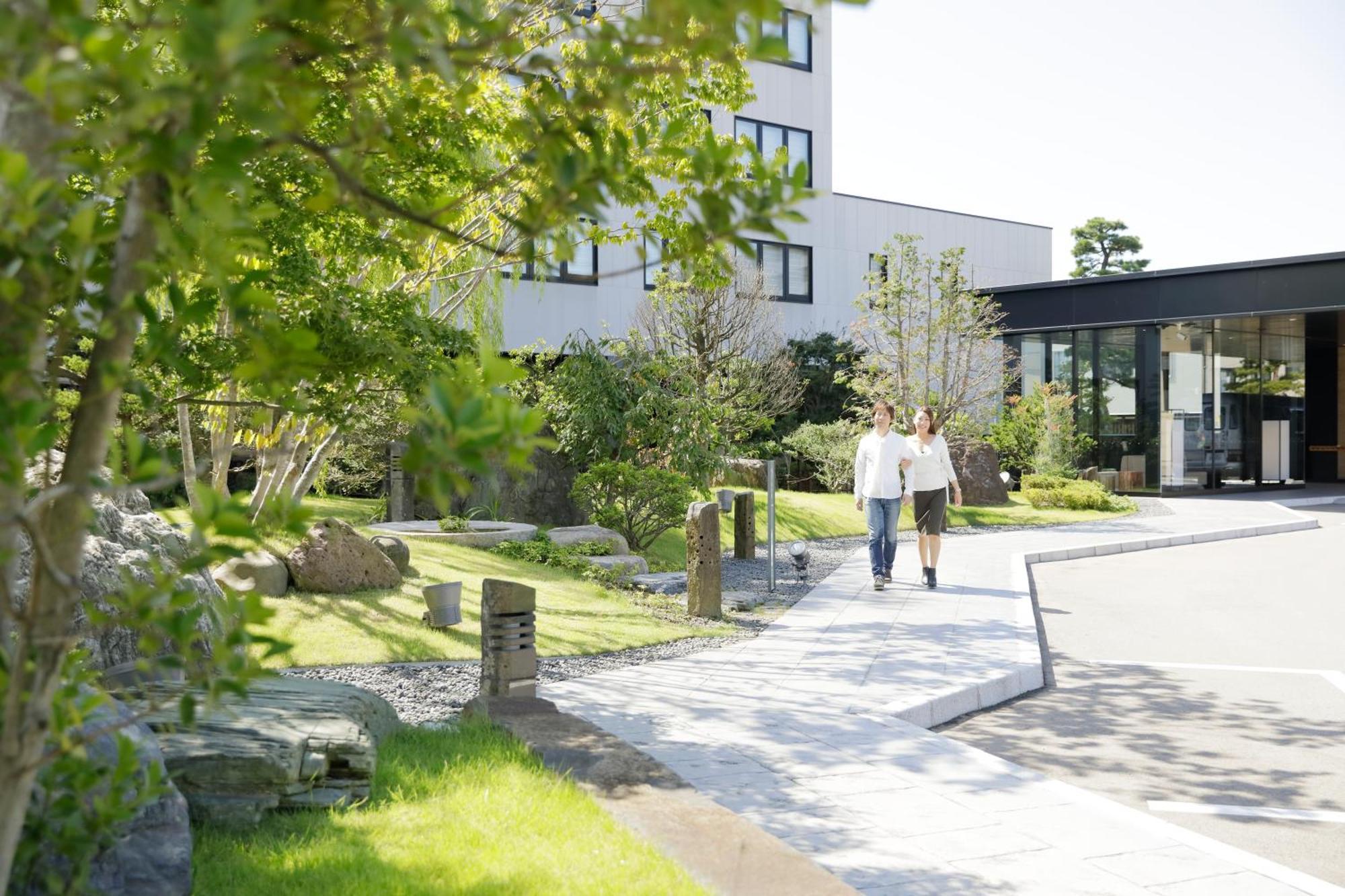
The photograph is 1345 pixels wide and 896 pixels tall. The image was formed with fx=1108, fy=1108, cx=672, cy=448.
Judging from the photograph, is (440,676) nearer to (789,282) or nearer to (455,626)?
(455,626)

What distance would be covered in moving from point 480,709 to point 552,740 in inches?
28.3

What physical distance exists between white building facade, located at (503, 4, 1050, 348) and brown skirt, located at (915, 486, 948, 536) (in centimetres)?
1302

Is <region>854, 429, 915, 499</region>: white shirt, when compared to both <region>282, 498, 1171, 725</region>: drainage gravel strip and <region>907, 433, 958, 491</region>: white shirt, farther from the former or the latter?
<region>282, 498, 1171, 725</region>: drainage gravel strip

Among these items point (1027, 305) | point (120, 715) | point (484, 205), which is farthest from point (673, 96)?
point (1027, 305)

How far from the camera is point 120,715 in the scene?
3.55m

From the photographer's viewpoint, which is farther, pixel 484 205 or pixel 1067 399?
pixel 1067 399

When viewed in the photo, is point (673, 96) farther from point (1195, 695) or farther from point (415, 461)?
point (415, 461)

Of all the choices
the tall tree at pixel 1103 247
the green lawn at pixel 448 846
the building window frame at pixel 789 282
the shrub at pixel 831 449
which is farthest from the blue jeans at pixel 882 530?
the tall tree at pixel 1103 247

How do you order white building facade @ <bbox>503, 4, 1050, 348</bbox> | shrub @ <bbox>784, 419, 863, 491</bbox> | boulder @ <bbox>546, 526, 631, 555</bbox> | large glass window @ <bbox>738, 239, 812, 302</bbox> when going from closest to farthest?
boulder @ <bbox>546, 526, 631, 555</bbox>, shrub @ <bbox>784, 419, 863, 491</bbox>, white building facade @ <bbox>503, 4, 1050, 348</bbox>, large glass window @ <bbox>738, 239, 812, 302</bbox>

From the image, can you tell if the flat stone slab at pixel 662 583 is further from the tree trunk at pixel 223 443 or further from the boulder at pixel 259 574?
the tree trunk at pixel 223 443

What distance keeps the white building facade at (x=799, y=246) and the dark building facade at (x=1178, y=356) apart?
304cm

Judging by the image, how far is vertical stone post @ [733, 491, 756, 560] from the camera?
1504cm

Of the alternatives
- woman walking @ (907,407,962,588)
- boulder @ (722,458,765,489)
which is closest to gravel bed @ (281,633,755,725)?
woman walking @ (907,407,962,588)

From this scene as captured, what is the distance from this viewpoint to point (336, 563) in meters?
9.88
